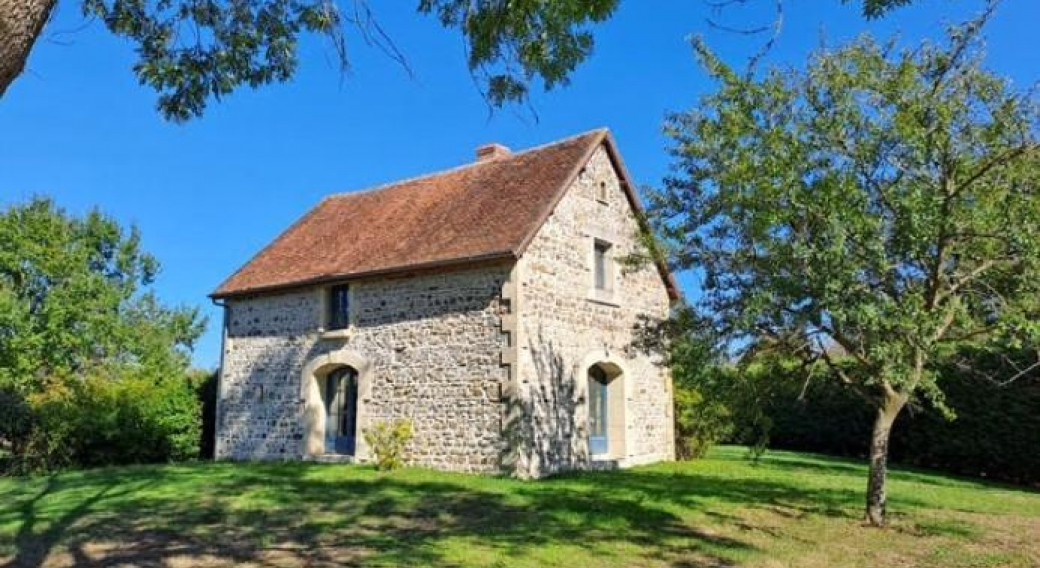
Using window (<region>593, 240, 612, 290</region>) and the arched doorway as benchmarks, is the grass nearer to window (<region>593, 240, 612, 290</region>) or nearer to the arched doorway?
the arched doorway

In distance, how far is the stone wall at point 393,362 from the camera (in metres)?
13.4

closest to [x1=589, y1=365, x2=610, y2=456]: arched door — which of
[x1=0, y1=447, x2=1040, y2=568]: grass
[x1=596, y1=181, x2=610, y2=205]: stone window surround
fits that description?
[x1=0, y1=447, x2=1040, y2=568]: grass

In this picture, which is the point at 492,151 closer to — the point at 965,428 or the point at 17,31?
the point at 965,428

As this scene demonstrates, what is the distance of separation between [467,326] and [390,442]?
8.32 feet

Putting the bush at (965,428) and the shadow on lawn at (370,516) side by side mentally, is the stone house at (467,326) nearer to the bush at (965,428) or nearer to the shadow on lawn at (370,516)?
the shadow on lawn at (370,516)

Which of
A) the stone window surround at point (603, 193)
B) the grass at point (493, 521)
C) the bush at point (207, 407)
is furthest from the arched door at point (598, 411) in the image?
the bush at point (207, 407)

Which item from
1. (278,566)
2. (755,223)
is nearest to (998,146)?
(755,223)

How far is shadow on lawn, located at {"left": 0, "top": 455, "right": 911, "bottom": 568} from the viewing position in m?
7.55

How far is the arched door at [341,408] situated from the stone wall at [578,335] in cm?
429

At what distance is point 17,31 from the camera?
Result: 2.67 meters

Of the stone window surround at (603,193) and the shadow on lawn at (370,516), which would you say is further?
the stone window surround at (603,193)

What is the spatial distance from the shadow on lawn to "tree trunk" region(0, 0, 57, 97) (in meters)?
5.37

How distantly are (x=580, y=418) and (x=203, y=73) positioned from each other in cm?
991

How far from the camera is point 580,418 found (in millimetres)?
14367
